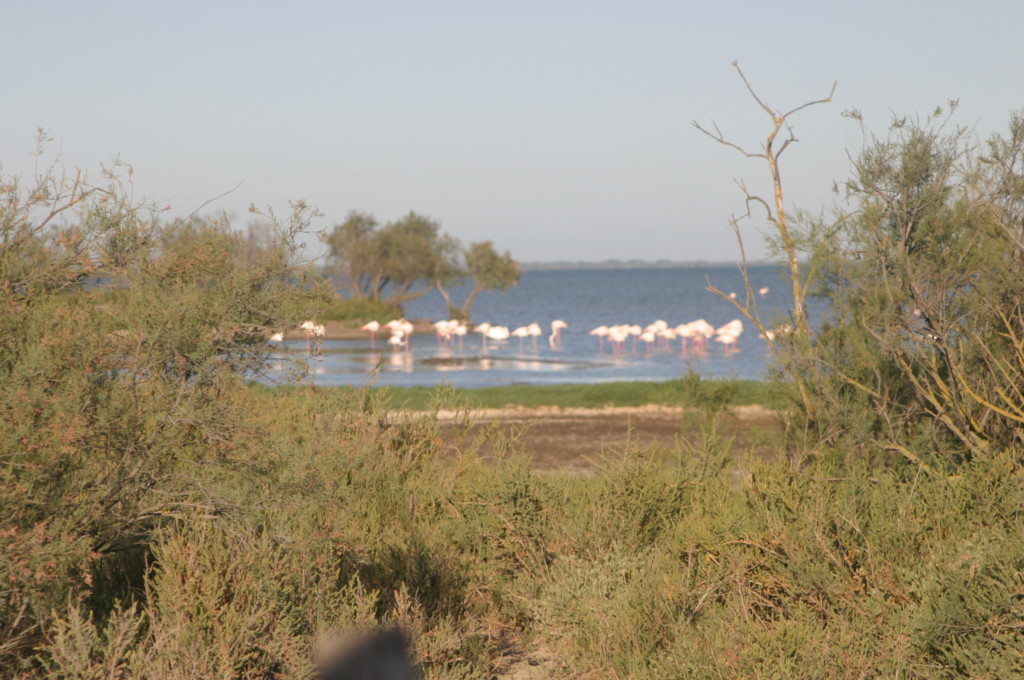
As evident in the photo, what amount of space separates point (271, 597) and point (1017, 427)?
520 centimetres

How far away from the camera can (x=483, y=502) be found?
7.62 meters

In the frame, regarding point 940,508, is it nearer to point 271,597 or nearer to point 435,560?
point 435,560

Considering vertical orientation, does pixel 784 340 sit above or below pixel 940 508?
above

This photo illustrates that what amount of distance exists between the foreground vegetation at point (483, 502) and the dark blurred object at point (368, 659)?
150 inches

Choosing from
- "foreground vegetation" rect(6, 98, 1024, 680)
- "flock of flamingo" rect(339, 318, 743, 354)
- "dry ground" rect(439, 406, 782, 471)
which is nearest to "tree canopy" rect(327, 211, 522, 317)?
"flock of flamingo" rect(339, 318, 743, 354)

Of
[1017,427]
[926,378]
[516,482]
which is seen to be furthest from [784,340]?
[516,482]

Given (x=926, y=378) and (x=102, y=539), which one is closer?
(x=102, y=539)

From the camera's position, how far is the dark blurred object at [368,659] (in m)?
1.11

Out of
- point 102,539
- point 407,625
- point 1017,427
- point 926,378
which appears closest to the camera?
point 102,539

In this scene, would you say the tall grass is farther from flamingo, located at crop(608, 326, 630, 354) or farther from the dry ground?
flamingo, located at crop(608, 326, 630, 354)

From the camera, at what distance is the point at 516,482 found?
7.57 metres

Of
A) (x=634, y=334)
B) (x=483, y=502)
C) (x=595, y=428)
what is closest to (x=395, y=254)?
(x=634, y=334)

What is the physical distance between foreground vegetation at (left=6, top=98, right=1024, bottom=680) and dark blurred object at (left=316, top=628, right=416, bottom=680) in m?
3.80

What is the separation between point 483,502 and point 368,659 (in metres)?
6.54
